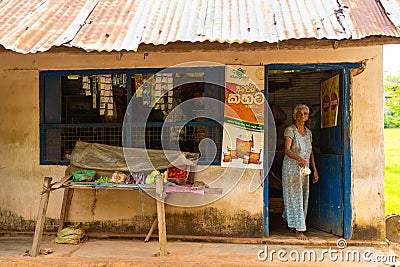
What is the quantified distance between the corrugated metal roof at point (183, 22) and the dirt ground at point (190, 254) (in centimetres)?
242

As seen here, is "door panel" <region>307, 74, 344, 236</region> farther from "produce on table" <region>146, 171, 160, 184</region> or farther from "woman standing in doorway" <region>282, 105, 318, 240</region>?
"produce on table" <region>146, 171, 160, 184</region>

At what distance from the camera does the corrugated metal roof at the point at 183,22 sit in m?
4.37

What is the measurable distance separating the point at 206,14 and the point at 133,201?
9.15 feet

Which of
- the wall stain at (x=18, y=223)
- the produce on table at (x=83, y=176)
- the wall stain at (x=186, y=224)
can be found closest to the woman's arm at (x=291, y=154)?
the wall stain at (x=186, y=224)

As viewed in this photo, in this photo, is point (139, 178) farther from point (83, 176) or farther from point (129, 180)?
point (83, 176)

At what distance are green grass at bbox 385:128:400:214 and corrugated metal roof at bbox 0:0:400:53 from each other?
553 cm

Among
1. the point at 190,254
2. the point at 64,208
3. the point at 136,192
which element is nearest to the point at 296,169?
the point at 190,254

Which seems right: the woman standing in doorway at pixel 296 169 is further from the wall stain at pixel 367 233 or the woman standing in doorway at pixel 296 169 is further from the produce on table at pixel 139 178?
the produce on table at pixel 139 178

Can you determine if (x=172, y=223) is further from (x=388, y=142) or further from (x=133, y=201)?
(x=388, y=142)

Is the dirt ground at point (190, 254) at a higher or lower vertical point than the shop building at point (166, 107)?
lower

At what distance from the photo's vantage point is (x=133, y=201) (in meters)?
6.16

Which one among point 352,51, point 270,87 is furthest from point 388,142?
point 352,51

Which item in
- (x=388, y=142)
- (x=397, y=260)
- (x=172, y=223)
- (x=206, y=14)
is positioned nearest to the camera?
(x=206, y=14)

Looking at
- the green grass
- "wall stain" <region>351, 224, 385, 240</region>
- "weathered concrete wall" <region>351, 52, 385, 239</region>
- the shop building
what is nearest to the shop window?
the shop building
